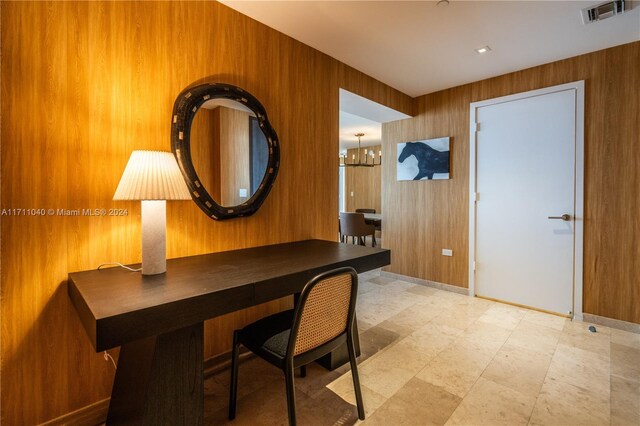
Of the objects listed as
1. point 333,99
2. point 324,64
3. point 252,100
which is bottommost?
point 252,100

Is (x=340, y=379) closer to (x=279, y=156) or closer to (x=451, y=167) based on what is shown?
(x=279, y=156)

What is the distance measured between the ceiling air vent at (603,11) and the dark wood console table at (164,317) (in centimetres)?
265

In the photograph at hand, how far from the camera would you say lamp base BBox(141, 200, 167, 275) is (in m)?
1.45

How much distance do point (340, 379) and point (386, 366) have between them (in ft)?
1.19

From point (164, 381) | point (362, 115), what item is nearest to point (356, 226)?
point (362, 115)

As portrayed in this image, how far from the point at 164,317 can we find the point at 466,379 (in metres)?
1.89

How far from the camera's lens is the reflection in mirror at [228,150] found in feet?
6.26

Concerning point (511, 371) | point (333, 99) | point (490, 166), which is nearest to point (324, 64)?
point (333, 99)

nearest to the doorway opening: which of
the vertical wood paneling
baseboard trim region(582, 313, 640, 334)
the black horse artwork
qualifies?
the vertical wood paneling

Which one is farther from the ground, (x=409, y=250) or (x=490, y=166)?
(x=490, y=166)

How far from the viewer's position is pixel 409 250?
412 centimetres

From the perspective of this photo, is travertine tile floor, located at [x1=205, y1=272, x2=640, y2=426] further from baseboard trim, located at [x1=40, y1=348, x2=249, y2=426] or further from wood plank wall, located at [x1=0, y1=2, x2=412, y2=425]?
wood plank wall, located at [x1=0, y1=2, x2=412, y2=425]

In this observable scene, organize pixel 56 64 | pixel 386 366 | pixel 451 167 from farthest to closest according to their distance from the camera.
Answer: pixel 451 167 → pixel 386 366 → pixel 56 64

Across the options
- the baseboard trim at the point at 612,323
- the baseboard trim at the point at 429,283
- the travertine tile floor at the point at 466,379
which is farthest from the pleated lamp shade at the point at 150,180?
the baseboard trim at the point at 612,323
